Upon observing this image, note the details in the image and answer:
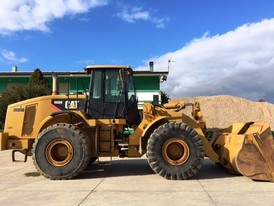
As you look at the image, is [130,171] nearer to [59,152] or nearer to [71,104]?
[59,152]

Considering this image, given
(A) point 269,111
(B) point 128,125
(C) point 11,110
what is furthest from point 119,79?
(A) point 269,111

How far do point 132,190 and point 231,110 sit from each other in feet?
176

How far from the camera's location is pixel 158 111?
10.4 meters


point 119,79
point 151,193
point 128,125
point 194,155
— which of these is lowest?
point 151,193

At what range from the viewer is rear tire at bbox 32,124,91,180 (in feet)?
32.0

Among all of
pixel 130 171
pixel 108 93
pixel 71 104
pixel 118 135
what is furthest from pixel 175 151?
pixel 71 104

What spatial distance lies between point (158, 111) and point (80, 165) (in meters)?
2.56

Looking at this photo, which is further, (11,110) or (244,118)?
(244,118)

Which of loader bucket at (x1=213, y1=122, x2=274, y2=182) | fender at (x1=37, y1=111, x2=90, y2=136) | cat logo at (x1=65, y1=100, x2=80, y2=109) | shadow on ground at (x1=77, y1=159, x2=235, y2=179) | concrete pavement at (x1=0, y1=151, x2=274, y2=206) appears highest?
cat logo at (x1=65, y1=100, x2=80, y2=109)

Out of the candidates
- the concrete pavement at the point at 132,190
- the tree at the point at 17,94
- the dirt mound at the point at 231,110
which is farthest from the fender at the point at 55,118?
the dirt mound at the point at 231,110

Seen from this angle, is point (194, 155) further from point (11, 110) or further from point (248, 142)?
point (11, 110)

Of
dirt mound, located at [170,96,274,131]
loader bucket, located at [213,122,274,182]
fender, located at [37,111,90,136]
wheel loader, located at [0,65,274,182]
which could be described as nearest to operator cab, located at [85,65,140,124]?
wheel loader, located at [0,65,274,182]

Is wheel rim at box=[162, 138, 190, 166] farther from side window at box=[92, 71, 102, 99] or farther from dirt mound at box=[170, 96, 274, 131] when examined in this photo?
dirt mound at box=[170, 96, 274, 131]

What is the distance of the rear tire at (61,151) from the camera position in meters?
9.75
